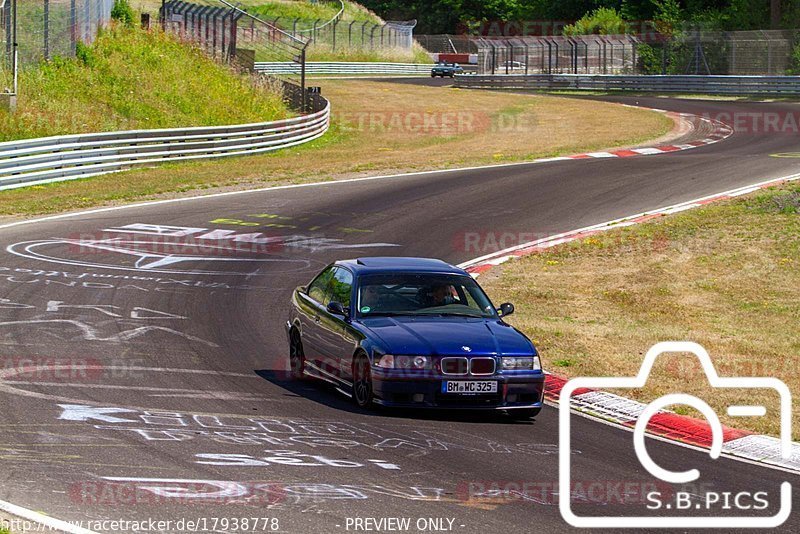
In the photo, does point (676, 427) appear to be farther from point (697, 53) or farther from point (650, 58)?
point (650, 58)

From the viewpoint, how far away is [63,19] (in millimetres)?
39719

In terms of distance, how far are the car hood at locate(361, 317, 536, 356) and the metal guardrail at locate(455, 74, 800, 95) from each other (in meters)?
47.9

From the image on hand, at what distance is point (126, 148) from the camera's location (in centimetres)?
3288

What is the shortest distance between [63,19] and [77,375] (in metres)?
30.2

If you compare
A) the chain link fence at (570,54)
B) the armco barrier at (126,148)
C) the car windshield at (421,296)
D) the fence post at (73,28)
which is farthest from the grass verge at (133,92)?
the chain link fence at (570,54)

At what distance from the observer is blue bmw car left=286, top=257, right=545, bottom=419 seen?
11.0 m

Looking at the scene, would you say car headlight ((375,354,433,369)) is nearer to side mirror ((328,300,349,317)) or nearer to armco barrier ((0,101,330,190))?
side mirror ((328,300,349,317))

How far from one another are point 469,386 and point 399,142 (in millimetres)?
32186

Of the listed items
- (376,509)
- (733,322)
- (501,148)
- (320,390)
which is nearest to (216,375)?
(320,390)

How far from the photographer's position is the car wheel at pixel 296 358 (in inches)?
504

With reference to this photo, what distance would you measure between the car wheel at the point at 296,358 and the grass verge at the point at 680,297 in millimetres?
2854

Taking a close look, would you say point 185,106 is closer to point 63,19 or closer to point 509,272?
point 63,19

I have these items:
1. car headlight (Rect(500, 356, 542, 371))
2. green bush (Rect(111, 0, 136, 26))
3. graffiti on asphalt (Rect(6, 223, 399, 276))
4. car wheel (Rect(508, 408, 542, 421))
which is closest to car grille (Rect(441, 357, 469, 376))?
car headlight (Rect(500, 356, 542, 371))

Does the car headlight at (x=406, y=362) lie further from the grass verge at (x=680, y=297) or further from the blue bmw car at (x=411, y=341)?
the grass verge at (x=680, y=297)
